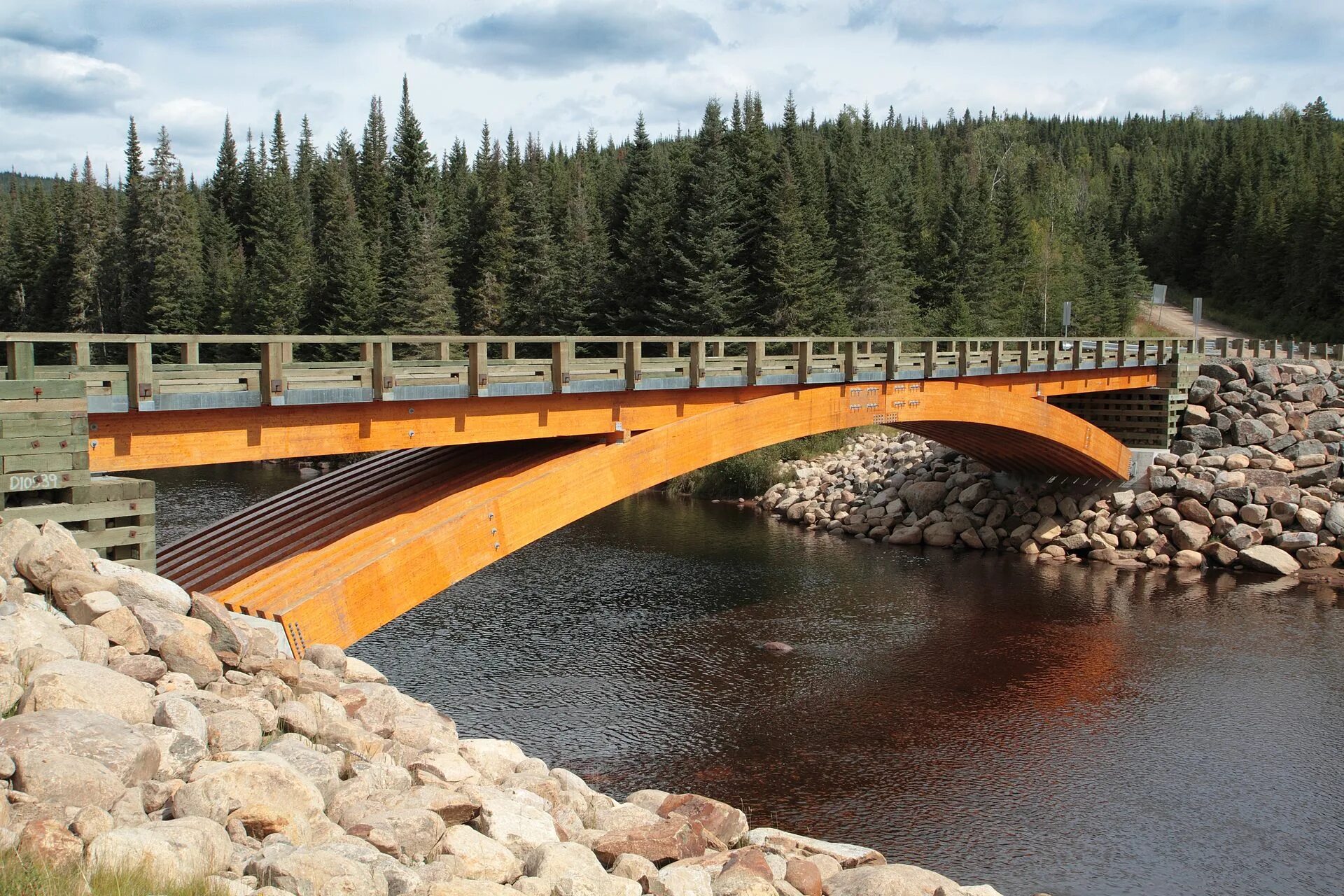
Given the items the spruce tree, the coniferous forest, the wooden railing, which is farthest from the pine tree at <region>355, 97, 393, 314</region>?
the wooden railing

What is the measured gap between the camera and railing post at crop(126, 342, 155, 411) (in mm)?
13172

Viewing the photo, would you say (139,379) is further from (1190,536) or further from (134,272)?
(134,272)

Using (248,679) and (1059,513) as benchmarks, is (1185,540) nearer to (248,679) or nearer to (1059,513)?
(1059,513)

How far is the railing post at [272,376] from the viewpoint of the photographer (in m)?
14.3

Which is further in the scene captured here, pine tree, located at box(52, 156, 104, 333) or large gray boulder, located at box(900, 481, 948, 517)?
pine tree, located at box(52, 156, 104, 333)

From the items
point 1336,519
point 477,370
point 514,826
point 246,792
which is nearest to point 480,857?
point 514,826

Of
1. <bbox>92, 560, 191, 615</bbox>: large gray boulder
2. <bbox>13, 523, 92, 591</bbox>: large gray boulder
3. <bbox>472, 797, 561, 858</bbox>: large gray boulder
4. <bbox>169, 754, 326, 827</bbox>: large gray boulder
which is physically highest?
<bbox>13, 523, 92, 591</bbox>: large gray boulder

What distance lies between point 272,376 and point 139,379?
1.60m

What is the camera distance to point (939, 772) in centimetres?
1830

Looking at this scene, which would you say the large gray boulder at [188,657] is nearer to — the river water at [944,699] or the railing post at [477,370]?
the railing post at [477,370]

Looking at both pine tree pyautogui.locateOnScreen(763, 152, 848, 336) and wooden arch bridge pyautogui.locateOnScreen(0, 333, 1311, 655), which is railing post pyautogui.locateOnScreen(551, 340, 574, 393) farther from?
pine tree pyautogui.locateOnScreen(763, 152, 848, 336)

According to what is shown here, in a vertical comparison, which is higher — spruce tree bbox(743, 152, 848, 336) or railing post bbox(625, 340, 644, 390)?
spruce tree bbox(743, 152, 848, 336)

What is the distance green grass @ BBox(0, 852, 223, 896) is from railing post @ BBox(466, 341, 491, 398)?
1046 centimetres

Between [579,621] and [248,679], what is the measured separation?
15.7 m
